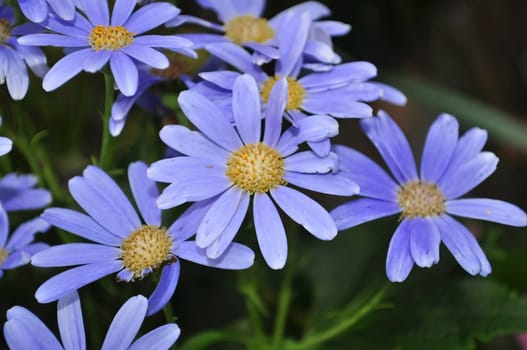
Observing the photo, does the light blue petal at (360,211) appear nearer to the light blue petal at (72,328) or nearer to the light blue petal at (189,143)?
the light blue petal at (189,143)

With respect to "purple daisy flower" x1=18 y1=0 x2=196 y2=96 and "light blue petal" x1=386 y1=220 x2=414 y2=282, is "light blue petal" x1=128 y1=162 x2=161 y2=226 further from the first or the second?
"light blue petal" x1=386 y1=220 x2=414 y2=282

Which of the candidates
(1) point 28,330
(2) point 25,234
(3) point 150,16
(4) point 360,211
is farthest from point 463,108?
(1) point 28,330

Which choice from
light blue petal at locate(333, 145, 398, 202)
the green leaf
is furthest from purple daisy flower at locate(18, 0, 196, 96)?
the green leaf

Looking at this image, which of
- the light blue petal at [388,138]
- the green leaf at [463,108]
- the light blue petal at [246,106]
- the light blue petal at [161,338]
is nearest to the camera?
the light blue petal at [161,338]

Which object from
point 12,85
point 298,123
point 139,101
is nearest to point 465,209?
point 298,123

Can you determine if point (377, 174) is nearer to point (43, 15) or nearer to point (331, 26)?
point (331, 26)

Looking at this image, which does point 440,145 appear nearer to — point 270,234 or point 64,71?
point 270,234

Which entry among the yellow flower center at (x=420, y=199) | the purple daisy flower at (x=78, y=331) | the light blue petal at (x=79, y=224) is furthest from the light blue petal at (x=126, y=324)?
the yellow flower center at (x=420, y=199)
